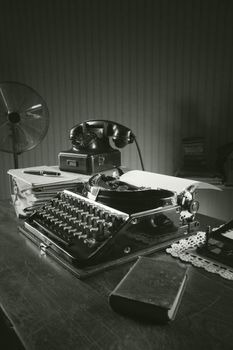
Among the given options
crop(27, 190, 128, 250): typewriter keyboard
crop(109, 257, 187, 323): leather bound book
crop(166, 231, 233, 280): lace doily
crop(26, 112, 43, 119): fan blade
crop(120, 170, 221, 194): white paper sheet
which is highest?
crop(26, 112, 43, 119): fan blade

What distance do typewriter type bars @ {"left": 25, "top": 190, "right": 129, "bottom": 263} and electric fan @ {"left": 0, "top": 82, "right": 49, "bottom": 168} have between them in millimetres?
761

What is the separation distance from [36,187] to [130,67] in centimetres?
170

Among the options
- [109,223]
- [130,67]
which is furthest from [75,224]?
[130,67]

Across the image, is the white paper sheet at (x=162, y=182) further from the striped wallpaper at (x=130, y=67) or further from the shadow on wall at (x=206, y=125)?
the shadow on wall at (x=206, y=125)

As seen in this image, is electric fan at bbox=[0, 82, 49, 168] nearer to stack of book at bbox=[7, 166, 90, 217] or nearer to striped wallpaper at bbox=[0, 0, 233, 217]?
stack of book at bbox=[7, 166, 90, 217]

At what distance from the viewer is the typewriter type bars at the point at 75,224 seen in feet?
2.98

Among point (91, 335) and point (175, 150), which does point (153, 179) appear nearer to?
point (91, 335)

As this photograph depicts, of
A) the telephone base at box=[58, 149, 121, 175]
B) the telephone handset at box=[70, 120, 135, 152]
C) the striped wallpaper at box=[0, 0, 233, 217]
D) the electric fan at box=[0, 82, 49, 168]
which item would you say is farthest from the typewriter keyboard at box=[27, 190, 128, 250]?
the striped wallpaper at box=[0, 0, 233, 217]

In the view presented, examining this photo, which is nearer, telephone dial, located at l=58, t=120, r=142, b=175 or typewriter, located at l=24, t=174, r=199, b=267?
typewriter, located at l=24, t=174, r=199, b=267

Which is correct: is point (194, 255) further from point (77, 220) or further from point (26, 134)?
point (26, 134)

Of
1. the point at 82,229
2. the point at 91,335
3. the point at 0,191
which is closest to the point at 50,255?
the point at 82,229

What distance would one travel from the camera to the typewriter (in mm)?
903

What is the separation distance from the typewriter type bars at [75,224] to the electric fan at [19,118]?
0.76 m

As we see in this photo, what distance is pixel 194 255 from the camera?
37.3 inches
